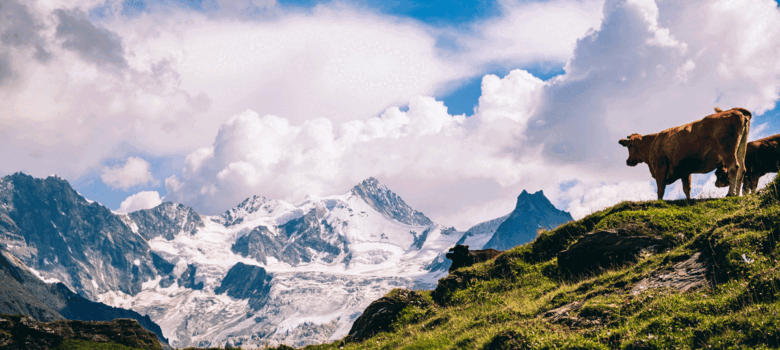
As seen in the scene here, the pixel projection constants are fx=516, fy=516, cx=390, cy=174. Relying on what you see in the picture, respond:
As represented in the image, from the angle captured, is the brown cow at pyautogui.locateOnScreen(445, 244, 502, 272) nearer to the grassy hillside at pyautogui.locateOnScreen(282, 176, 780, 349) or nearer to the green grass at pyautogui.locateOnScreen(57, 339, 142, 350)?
the grassy hillside at pyautogui.locateOnScreen(282, 176, 780, 349)

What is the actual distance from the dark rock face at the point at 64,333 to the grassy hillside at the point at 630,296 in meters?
10.2

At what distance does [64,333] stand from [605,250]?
22.4 m

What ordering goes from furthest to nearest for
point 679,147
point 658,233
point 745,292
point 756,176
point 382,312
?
point 756,176 < point 679,147 < point 382,312 < point 658,233 < point 745,292

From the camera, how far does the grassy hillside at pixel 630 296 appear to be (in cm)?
984

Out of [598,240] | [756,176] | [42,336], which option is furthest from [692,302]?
[42,336]

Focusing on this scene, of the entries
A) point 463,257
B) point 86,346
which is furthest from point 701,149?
point 86,346

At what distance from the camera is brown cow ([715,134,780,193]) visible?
24.6 meters

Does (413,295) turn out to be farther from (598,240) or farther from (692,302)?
(692,302)

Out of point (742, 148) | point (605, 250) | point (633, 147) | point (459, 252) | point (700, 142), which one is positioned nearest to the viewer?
point (605, 250)

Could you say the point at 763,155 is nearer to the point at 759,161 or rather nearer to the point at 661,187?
the point at 759,161

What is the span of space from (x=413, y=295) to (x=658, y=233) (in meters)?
9.72

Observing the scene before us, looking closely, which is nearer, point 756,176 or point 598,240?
point 598,240

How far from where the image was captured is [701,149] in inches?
871

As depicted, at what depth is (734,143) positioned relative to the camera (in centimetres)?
2109
